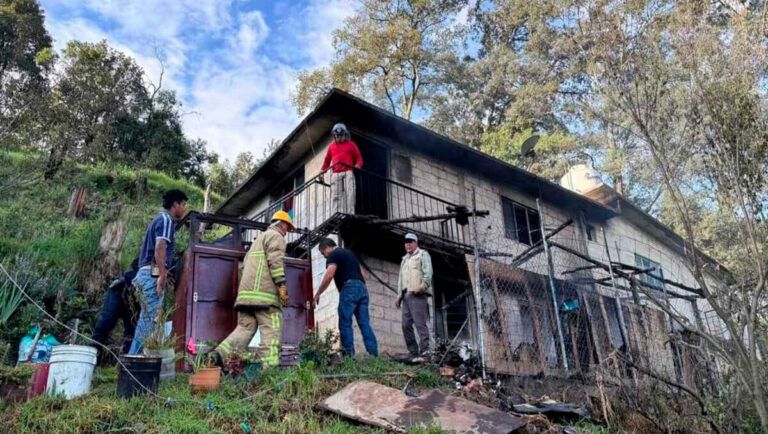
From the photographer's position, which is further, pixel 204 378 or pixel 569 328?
pixel 569 328

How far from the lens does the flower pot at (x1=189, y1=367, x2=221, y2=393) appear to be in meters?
4.72

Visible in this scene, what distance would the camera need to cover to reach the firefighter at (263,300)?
18.5 ft

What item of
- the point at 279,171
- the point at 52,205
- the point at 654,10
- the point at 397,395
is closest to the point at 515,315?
the point at 397,395

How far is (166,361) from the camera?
16.5ft

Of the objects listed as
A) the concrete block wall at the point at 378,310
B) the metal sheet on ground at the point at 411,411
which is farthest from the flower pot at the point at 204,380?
the concrete block wall at the point at 378,310

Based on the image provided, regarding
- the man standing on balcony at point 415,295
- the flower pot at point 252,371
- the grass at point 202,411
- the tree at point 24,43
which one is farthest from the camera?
the tree at point 24,43

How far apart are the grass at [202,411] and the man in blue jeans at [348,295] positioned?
5.81ft

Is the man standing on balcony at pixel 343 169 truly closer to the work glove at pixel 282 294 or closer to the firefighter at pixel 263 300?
the firefighter at pixel 263 300

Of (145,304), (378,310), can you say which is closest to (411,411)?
(145,304)

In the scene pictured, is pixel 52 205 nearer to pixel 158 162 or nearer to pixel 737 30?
A: pixel 158 162

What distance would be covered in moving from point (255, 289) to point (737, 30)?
5.24 m

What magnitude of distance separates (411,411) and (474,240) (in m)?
2.99

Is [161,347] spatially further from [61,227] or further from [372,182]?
[61,227]

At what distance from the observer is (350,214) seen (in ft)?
29.4
